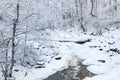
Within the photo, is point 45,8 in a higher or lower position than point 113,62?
higher

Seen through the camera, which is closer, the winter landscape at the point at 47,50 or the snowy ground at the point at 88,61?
the winter landscape at the point at 47,50

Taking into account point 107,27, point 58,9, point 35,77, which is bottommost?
point 35,77

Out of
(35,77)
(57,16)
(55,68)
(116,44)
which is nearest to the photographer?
(35,77)

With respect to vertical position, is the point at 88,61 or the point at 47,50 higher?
the point at 47,50

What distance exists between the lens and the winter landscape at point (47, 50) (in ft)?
41.8

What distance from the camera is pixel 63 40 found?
26750mm

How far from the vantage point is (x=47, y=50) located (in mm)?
20656

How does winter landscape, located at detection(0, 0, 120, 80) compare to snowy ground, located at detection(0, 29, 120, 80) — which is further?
snowy ground, located at detection(0, 29, 120, 80)

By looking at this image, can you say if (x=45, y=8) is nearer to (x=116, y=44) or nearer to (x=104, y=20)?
(x=104, y=20)

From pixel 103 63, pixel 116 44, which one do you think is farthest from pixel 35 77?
pixel 116 44

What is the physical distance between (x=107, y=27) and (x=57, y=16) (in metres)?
8.39

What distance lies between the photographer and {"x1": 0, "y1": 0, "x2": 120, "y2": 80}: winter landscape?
12734 mm

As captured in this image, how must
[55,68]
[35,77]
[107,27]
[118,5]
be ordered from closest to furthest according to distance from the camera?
[35,77] → [55,68] → [107,27] → [118,5]

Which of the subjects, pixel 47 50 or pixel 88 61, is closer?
pixel 88 61
